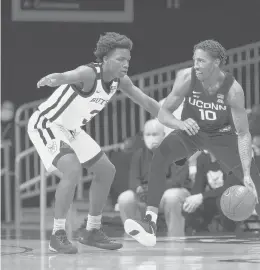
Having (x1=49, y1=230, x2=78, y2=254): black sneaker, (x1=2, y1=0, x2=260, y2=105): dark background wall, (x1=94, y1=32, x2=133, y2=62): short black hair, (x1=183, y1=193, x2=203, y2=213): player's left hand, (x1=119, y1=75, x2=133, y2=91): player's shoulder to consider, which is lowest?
(x1=49, y1=230, x2=78, y2=254): black sneaker

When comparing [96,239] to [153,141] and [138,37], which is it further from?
[138,37]

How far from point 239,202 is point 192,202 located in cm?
191

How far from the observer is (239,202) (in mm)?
7379

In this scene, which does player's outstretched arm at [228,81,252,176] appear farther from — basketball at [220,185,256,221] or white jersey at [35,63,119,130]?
white jersey at [35,63,119,130]

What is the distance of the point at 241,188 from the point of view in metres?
7.45

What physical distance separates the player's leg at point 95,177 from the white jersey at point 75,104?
16 centimetres

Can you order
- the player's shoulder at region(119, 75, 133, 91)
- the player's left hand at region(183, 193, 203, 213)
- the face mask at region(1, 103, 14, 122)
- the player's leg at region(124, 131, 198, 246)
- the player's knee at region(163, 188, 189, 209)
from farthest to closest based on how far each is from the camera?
the face mask at region(1, 103, 14, 122) < the player's knee at region(163, 188, 189, 209) < the player's left hand at region(183, 193, 203, 213) < the player's shoulder at region(119, 75, 133, 91) < the player's leg at region(124, 131, 198, 246)

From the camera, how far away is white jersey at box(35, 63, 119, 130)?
24.3 ft

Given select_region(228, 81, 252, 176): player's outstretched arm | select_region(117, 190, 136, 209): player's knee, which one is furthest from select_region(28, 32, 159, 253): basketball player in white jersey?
select_region(117, 190, 136, 209): player's knee

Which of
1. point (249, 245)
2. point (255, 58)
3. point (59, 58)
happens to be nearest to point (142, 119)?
point (255, 58)

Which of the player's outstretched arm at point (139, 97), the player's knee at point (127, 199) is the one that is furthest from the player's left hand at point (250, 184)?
the player's knee at point (127, 199)

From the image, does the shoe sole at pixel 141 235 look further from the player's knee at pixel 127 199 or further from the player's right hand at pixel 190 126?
the player's knee at pixel 127 199

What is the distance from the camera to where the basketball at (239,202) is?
7375 millimetres

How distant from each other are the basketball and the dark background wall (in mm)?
7830
